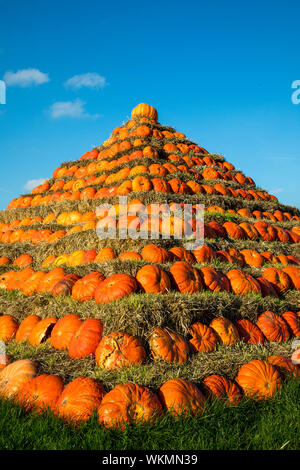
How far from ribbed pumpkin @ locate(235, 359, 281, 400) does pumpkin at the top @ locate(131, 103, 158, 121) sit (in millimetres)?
11496

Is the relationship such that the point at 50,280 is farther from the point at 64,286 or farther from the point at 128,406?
the point at 128,406

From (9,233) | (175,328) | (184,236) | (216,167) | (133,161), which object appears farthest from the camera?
(216,167)

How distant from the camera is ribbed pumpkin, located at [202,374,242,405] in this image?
3.22m

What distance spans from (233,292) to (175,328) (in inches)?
56.8

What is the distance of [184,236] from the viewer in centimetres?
634

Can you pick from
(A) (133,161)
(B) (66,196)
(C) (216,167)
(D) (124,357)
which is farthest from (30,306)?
(C) (216,167)

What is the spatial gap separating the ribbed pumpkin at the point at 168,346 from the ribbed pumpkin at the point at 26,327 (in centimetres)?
173

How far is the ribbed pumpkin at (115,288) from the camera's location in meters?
4.33

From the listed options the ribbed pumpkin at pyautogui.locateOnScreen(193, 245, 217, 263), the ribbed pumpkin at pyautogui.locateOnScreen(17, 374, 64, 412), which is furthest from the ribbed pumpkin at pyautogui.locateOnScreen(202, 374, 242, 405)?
the ribbed pumpkin at pyautogui.locateOnScreen(193, 245, 217, 263)

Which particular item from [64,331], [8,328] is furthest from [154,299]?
[8,328]

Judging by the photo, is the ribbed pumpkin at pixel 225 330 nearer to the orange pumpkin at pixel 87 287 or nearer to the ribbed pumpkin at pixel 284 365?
the ribbed pumpkin at pixel 284 365

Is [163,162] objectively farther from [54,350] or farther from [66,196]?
[54,350]

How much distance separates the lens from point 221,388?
3291 millimetres

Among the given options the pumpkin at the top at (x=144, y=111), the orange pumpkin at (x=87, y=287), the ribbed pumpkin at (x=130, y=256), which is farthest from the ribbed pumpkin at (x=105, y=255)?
the pumpkin at the top at (x=144, y=111)
